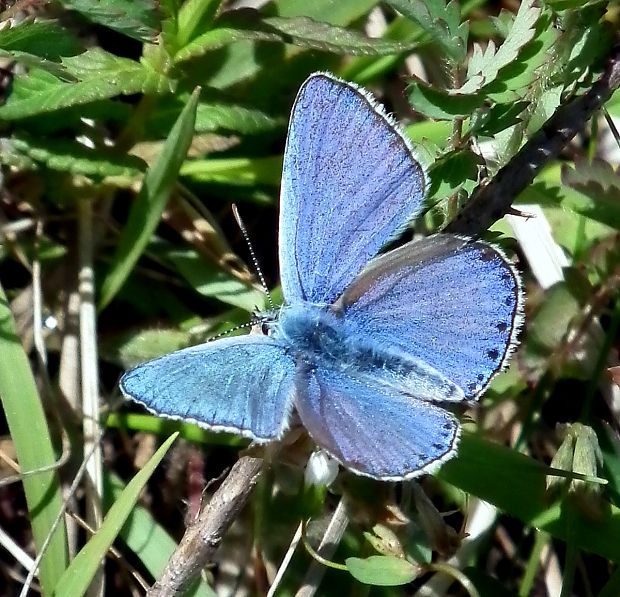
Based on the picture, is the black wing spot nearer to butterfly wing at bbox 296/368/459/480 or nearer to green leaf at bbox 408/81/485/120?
butterfly wing at bbox 296/368/459/480

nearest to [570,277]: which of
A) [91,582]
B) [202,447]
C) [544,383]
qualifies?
[544,383]

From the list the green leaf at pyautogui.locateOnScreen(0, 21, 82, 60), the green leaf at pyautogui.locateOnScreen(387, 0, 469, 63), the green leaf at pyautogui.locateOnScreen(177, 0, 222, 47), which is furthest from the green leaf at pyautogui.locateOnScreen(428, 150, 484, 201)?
the green leaf at pyautogui.locateOnScreen(0, 21, 82, 60)

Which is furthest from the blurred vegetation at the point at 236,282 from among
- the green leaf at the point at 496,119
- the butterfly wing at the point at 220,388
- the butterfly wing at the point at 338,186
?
the butterfly wing at the point at 220,388

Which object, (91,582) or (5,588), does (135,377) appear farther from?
(5,588)

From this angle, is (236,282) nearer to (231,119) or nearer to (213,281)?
(213,281)

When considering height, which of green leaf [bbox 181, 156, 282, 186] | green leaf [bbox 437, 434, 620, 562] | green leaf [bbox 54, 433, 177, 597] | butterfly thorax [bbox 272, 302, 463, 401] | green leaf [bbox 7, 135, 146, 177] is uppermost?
green leaf [bbox 7, 135, 146, 177]

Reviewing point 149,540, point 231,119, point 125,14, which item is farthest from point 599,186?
point 149,540
